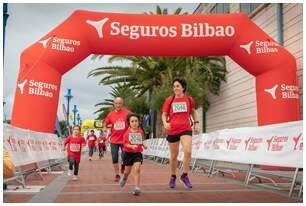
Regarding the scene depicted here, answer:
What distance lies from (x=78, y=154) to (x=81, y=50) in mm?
3777

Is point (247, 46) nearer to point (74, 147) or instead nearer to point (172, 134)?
point (74, 147)

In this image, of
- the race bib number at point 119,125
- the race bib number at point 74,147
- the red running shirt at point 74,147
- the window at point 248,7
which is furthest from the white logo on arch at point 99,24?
the window at point 248,7

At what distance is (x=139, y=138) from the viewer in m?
6.89

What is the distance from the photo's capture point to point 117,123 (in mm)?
9180

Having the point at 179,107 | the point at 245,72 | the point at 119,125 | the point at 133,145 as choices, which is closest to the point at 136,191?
the point at 133,145

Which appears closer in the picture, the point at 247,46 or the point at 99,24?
the point at 99,24

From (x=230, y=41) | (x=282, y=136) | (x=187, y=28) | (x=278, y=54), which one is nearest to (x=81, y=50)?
(x=187, y=28)

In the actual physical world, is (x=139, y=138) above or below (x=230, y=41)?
below

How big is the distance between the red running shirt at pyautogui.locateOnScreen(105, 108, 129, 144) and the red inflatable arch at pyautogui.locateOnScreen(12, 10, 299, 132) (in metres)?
3.48

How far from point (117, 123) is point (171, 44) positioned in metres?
4.37

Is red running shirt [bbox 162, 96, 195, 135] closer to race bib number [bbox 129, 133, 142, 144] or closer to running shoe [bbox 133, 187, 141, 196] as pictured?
race bib number [bbox 129, 133, 142, 144]

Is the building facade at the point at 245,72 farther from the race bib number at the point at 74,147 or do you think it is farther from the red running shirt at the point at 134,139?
the red running shirt at the point at 134,139

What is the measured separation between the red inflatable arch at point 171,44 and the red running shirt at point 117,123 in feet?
11.4

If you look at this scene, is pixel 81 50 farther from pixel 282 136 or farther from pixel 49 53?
pixel 282 136
